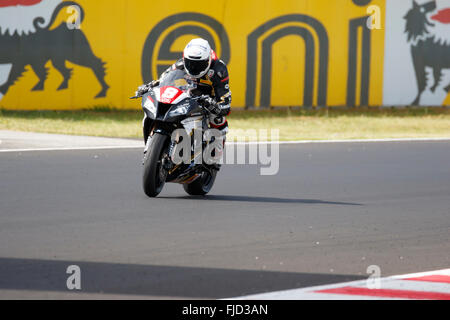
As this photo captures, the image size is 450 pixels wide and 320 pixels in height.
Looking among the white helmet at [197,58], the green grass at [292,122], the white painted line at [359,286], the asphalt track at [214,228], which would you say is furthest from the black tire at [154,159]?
the green grass at [292,122]

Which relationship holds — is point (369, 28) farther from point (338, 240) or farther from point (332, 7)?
point (338, 240)

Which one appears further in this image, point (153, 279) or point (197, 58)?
point (197, 58)

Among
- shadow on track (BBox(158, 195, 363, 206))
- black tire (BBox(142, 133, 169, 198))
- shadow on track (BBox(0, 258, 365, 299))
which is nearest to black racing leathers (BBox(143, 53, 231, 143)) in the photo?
black tire (BBox(142, 133, 169, 198))

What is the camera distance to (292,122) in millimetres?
19266

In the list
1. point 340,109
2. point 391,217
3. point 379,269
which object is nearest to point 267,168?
point 391,217

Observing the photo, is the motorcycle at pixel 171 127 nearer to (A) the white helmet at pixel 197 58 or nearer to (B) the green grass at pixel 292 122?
(A) the white helmet at pixel 197 58

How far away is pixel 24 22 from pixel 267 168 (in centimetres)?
802

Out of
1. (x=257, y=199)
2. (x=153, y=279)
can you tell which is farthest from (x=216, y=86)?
(x=153, y=279)

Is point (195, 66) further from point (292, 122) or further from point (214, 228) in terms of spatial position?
point (292, 122)

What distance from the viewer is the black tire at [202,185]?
31.8 feet

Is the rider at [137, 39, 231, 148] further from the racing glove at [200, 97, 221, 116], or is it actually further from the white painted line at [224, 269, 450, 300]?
the white painted line at [224, 269, 450, 300]

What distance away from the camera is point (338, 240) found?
7.59 m

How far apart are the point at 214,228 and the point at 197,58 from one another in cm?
184

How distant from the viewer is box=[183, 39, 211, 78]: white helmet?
8.91 metres
